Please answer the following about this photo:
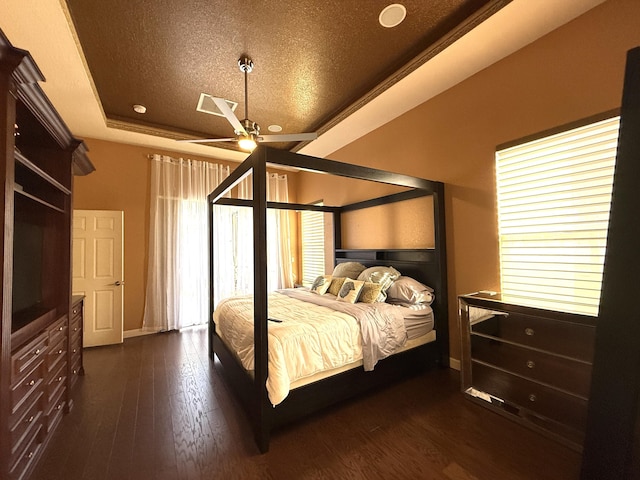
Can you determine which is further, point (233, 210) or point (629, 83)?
point (233, 210)

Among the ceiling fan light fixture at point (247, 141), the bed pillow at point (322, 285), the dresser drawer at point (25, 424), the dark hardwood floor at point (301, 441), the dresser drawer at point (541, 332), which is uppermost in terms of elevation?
the ceiling fan light fixture at point (247, 141)

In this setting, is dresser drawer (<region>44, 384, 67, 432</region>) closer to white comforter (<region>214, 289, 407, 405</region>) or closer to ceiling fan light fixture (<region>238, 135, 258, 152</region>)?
white comforter (<region>214, 289, 407, 405</region>)

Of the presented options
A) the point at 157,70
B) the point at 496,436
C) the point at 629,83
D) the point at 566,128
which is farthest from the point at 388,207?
the point at 157,70

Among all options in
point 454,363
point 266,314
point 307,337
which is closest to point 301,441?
point 307,337

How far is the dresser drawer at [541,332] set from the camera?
177cm

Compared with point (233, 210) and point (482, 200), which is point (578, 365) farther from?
point (233, 210)

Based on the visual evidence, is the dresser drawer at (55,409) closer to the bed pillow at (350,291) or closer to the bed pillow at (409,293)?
the bed pillow at (350,291)

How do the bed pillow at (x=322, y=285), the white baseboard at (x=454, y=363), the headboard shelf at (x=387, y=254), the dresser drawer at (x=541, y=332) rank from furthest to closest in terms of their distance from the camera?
the bed pillow at (x=322, y=285)
the headboard shelf at (x=387, y=254)
the white baseboard at (x=454, y=363)
the dresser drawer at (x=541, y=332)

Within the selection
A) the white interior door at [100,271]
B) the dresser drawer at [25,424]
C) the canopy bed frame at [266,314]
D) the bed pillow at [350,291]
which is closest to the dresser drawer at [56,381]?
the dresser drawer at [25,424]

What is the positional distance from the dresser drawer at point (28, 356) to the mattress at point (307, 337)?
1.28 metres

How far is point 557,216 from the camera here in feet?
7.13

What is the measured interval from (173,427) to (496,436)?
2.39 metres

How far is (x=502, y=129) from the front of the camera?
8.20ft

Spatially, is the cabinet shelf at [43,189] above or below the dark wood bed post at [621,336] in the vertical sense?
above
